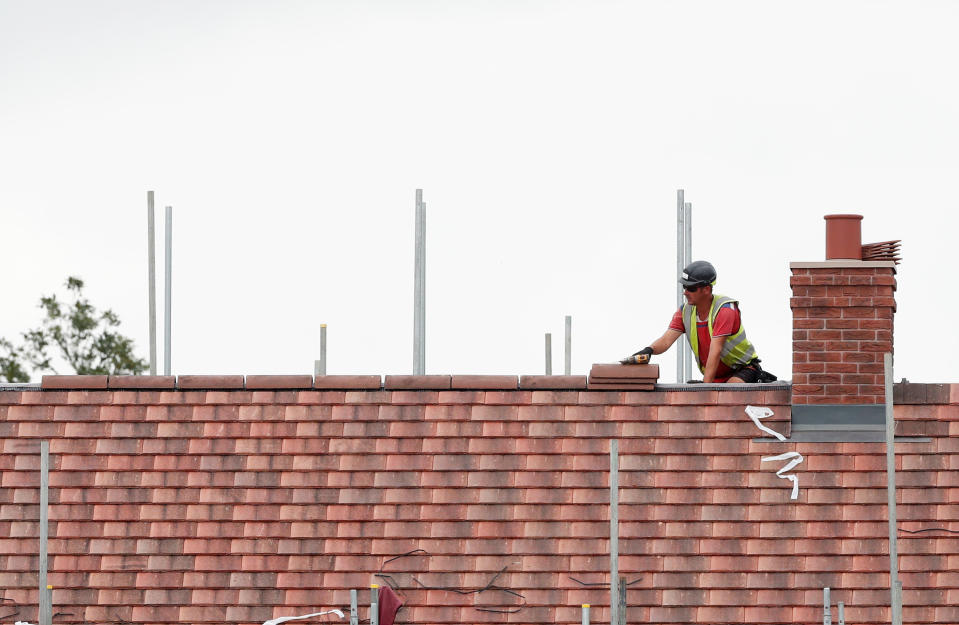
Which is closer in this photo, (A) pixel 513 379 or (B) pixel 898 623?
(B) pixel 898 623

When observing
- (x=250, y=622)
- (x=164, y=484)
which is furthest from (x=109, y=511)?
(x=250, y=622)

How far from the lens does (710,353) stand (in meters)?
12.0

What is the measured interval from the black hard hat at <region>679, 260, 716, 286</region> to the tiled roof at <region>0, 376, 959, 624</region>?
33.0 inches

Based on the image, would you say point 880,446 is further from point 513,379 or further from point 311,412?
point 311,412

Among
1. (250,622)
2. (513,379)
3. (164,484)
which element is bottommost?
(250,622)

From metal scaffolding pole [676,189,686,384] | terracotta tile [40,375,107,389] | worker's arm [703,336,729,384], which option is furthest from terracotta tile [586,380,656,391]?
terracotta tile [40,375,107,389]

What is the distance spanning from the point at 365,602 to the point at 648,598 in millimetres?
1860

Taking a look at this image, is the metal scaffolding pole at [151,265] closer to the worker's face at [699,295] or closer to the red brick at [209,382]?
the red brick at [209,382]

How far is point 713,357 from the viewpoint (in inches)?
470

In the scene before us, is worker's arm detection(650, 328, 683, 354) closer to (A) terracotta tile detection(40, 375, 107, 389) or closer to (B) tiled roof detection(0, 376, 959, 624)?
(B) tiled roof detection(0, 376, 959, 624)

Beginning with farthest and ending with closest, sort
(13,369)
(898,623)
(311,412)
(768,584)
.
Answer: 1. (13,369)
2. (311,412)
3. (768,584)
4. (898,623)

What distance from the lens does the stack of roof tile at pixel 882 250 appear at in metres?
11.7

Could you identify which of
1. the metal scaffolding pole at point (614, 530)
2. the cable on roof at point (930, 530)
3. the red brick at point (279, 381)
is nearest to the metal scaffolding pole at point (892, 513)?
the cable on roof at point (930, 530)

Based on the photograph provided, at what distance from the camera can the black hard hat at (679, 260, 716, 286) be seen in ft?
38.8
